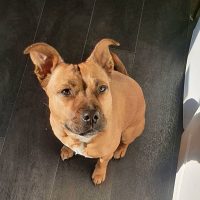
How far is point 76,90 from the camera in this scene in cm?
203

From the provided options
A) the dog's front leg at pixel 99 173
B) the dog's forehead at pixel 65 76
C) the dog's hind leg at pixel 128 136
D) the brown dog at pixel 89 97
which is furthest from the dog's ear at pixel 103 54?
the dog's front leg at pixel 99 173

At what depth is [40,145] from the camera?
8.71 ft

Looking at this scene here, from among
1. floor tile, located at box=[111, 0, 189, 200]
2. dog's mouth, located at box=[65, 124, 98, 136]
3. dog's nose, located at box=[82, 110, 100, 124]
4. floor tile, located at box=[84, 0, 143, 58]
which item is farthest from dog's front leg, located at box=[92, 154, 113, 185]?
floor tile, located at box=[84, 0, 143, 58]

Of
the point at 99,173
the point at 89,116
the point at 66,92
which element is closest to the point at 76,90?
the point at 66,92

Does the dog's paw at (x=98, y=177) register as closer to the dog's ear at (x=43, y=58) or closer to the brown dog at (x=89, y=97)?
the brown dog at (x=89, y=97)

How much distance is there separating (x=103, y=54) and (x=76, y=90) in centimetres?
26

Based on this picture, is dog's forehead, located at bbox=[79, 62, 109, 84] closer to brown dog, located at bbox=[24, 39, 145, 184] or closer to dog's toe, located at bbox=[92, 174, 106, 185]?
brown dog, located at bbox=[24, 39, 145, 184]

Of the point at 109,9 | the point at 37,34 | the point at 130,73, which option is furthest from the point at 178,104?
the point at 37,34

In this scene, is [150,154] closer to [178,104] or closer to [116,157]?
[116,157]

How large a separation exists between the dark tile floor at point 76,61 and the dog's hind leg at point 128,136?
0.20 feet

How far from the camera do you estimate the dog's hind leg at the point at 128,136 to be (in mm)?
2445

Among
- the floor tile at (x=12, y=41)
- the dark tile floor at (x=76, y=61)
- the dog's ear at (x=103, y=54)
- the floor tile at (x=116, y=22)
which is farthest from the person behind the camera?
the floor tile at (x=116, y=22)

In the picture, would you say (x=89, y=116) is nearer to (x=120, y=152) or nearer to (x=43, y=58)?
(x=43, y=58)

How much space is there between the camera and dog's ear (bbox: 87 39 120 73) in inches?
82.5
